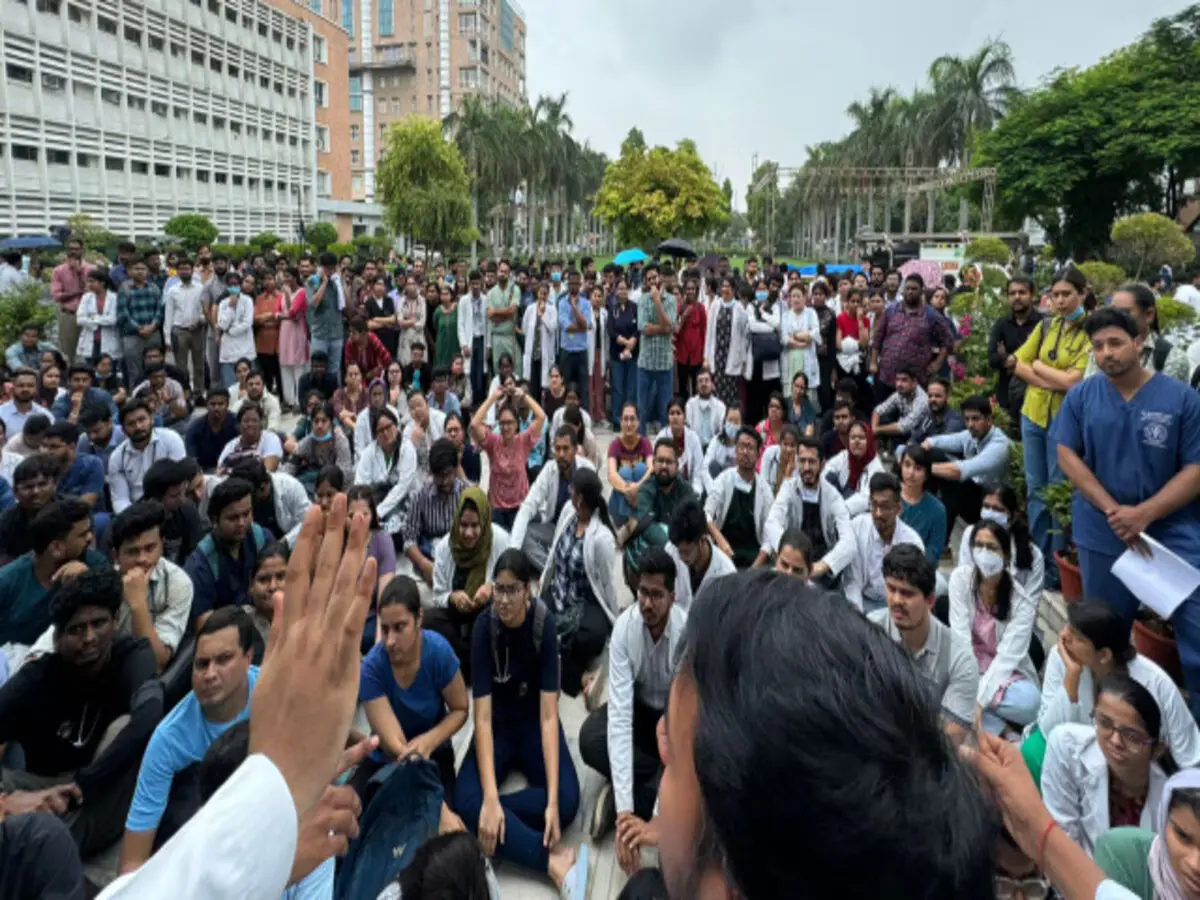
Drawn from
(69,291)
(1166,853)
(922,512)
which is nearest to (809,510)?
(922,512)

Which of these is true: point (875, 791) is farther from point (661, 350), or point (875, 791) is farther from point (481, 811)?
point (661, 350)

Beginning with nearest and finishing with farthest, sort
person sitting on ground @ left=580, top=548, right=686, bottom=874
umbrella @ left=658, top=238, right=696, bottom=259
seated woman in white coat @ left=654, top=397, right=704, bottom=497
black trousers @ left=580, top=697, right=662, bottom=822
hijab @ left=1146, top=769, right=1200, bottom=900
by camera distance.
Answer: hijab @ left=1146, top=769, right=1200, bottom=900 → person sitting on ground @ left=580, top=548, right=686, bottom=874 → black trousers @ left=580, top=697, right=662, bottom=822 → seated woman in white coat @ left=654, top=397, right=704, bottom=497 → umbrella @ left=658, top=238, right=696, bottom=259

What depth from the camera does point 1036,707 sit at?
137 inches

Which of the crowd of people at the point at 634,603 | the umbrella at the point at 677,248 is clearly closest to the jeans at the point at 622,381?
the crowd of people at the point at 634,603

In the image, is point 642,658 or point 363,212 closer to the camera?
point 642,658

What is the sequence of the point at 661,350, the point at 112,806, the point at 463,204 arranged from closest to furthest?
the point at 112,806
the point at 661,350
the point at 463,204

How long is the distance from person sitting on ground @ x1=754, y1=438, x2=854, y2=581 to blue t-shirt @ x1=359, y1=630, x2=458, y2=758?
7.51 ft

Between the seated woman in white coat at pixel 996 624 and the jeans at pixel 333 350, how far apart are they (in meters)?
7.59

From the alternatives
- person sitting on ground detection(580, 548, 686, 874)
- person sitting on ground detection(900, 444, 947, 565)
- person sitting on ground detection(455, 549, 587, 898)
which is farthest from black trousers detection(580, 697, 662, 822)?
person sitting on ground detection(900, 444, 947, 565)

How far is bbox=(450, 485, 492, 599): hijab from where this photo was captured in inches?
175

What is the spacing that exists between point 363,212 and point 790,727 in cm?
5931

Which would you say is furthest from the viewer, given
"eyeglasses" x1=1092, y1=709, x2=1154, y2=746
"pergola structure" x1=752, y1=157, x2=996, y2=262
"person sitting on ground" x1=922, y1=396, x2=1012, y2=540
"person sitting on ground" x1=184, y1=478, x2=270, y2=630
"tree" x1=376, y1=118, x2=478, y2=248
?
"tree" x1=376, y1=118, x2=478, y2=248

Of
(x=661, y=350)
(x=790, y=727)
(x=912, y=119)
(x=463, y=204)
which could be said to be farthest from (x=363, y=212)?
(x=790, y=727)

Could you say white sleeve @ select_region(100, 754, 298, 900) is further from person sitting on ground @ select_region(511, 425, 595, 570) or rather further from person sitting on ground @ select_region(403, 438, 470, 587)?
person sitting on ground @ select_region(403, 438, 470, 587)
